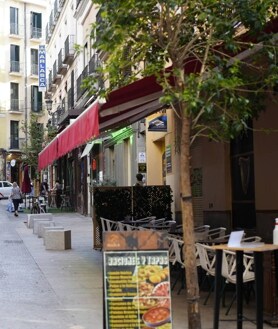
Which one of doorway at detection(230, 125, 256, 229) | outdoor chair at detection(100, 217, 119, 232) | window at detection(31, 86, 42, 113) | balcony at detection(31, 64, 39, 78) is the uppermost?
balcony at detection(31, 64, 39, 78)

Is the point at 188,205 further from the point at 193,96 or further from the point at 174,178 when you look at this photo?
the point at 174,178

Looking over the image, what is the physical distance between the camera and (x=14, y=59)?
190 feet

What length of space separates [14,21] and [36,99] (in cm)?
815

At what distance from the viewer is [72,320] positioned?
7008 millimetres

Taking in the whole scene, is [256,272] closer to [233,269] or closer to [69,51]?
[233,269]

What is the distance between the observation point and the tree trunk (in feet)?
16.7

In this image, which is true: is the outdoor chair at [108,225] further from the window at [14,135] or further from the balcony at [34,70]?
the balcony at [34,70]

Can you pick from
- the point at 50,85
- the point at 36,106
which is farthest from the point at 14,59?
the point at 50,85

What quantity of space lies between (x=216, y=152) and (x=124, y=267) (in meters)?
7.37

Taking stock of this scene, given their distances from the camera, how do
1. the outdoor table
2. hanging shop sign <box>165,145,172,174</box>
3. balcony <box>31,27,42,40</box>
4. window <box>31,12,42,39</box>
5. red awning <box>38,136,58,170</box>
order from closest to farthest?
the outdoor table < red awning <box>38,136,58,170</box> < hanging shop sign <box>165,145,172,174</box> < balcony <box>31,27,42,40</box> < window <box>31,12,42,39</box>

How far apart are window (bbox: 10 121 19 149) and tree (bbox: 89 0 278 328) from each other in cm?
5206

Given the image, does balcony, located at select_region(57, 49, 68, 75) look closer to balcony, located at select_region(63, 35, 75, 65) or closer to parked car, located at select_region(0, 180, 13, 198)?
balcony, located at select_region(63, 35, 75, 65)

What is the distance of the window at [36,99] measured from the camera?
57.4 meters

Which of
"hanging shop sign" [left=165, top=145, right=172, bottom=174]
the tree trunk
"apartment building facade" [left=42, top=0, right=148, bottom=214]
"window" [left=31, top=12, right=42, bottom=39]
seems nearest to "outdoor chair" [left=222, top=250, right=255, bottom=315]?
the tree trunk
